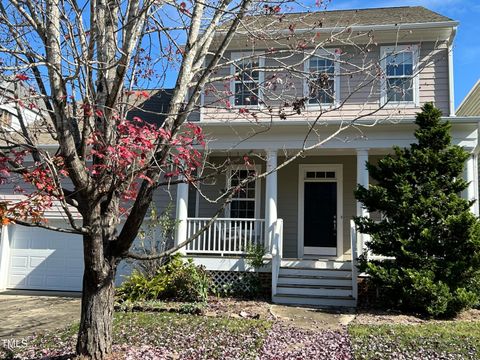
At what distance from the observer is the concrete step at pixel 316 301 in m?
9.16

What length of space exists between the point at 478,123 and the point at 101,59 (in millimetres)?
8529

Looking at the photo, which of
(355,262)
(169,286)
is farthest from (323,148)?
(169,286)

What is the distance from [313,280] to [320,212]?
281cm

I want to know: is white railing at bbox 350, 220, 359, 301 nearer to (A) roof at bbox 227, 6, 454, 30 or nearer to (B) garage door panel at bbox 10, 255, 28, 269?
(A) roof at bbox 227, 6, 454, 30

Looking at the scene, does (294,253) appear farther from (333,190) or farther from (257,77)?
(257,77)

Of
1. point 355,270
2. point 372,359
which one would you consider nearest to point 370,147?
point 355,270

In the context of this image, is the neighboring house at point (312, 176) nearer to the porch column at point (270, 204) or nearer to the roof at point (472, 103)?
the porch column at point (270, 204)

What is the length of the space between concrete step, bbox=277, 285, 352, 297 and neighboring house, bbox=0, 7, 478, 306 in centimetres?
2

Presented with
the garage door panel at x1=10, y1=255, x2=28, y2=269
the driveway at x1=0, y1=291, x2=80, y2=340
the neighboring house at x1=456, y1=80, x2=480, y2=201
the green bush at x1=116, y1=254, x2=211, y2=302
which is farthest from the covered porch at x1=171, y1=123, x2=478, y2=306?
the neighboring house at x1=456, y1=80, x2=480, y2=201

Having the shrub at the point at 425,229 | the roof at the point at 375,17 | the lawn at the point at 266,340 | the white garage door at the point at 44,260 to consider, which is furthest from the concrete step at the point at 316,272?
the roof at the point at 375,17

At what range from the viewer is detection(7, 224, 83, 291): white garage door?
12.1 metres

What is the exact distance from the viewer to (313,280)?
980 cm

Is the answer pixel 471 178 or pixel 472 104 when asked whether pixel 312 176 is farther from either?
pixel 472 104

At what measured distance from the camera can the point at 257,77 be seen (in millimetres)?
12336
